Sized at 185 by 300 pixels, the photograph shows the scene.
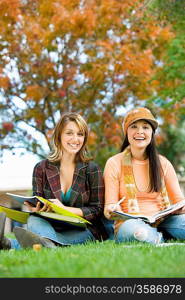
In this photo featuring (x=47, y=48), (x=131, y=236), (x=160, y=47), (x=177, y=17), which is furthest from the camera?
(x=160, y=47)

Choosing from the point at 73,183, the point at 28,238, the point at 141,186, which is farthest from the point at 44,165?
the point at 28,238

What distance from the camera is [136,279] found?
8.66 ft

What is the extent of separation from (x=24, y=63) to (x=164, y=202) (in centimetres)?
794

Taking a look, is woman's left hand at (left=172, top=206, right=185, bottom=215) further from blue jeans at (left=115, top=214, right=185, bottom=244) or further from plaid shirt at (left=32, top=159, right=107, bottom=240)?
plaid shirt at (left=32, top=159, right=107, bottom=240)

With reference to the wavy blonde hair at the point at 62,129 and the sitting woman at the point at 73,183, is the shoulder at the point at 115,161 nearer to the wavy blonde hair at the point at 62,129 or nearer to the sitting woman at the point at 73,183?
the sitting woman at the point at 73,183

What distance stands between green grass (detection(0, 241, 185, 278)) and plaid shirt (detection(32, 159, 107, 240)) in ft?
3.97

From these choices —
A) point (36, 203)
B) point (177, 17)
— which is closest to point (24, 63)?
point (177, 17)

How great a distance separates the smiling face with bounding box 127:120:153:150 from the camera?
4.87 meters

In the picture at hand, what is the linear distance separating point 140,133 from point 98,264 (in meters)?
2.14

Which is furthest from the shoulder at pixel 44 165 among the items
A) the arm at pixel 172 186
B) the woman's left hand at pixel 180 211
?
the woman's left hand at pixel 180 211

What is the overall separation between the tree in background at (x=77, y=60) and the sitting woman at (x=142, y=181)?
21.5ft

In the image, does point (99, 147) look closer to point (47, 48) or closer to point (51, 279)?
point (47, 48)

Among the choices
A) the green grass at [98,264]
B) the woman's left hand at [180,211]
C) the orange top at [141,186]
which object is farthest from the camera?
the orange top at [141,186]

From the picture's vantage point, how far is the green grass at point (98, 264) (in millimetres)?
2738
